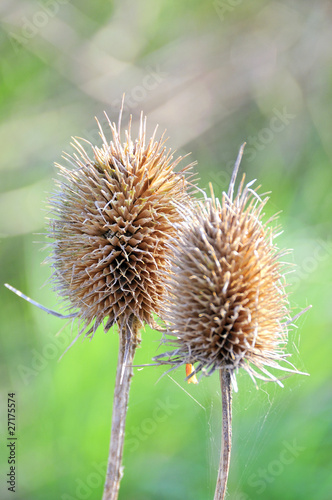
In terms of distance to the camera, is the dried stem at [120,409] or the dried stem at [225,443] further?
the dried stem at [120,409]

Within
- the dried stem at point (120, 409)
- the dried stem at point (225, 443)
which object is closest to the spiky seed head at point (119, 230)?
the dried stem at point (120, 409)

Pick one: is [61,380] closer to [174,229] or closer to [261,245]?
[174,229]

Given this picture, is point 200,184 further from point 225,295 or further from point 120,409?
point 225,295

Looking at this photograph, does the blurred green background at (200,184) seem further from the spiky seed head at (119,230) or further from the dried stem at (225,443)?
the dried stem at (225,443)

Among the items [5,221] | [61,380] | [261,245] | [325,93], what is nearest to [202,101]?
[325,93]

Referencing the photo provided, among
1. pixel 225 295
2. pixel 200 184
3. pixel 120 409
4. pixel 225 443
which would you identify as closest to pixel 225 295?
pixel 225 295

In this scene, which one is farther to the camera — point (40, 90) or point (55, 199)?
point (40, 90)

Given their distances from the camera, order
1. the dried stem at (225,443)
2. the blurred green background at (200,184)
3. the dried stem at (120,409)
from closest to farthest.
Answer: the dried stem at (225,443) → the dried stem at (120,409) → the blurred green background at (200,184)

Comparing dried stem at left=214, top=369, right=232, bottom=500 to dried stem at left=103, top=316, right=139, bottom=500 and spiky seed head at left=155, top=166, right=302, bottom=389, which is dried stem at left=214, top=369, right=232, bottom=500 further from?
dried stem at left=103, top=316, right=139, bottom=500
